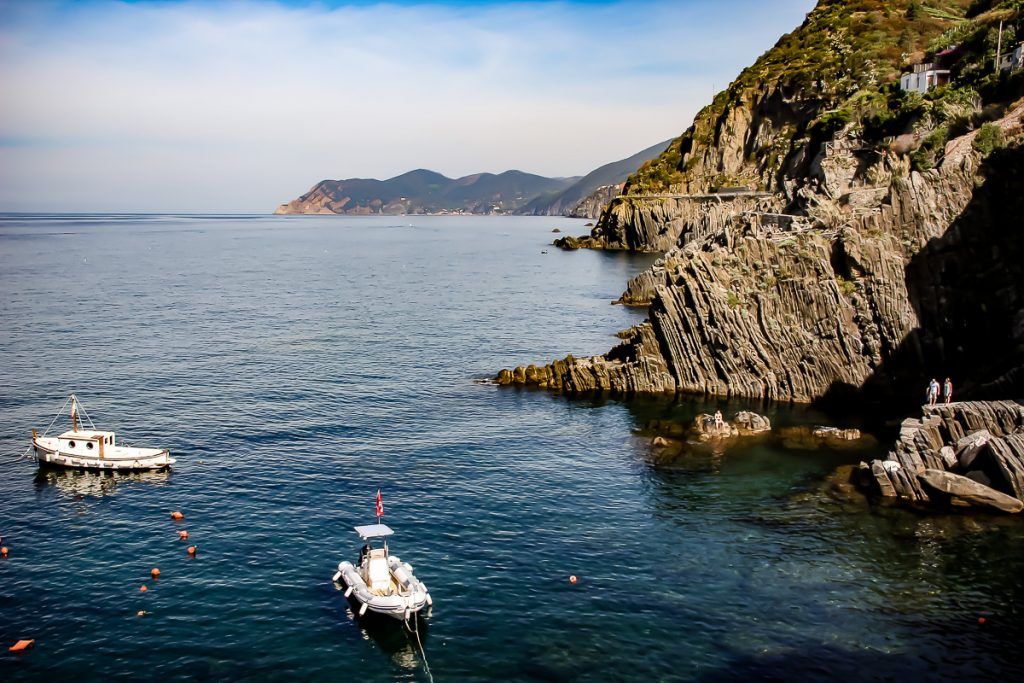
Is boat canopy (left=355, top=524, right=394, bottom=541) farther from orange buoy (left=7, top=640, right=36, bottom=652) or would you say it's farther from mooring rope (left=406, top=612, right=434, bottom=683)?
orange buoy (left=7, top=640, right=36, bottom=652)

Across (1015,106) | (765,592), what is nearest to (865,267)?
(1015,106)

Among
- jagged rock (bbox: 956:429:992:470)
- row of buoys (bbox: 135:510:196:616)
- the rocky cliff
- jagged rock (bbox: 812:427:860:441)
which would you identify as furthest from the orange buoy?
jagged rock (bbox: 812:427:860:441)

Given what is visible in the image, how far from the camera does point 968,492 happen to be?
5450cm

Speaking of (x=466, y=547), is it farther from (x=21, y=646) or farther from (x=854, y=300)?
(x=854, y=300)

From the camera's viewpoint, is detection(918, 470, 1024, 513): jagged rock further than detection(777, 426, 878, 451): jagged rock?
No

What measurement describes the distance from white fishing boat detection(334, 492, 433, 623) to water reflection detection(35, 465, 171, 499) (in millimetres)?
25513

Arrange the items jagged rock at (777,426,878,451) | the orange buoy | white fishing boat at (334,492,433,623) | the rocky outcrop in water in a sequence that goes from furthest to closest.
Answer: jagged rock at (777,426,878,451), the rocky outcrop in water, white fishing boat at (334,492,433,623), the orange buoy

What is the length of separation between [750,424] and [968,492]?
21.6 metres

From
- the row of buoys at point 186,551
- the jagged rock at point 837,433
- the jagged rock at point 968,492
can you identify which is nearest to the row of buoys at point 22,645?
the row of buoys at point 186,551

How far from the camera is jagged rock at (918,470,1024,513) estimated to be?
5369 cm

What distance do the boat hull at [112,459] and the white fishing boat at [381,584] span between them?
86.1 ft

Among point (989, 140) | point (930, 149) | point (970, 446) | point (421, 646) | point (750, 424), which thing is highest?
point (930, 149)

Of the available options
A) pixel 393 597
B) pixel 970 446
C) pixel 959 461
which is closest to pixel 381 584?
pixel 393 597

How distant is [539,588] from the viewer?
46531 millimetres
